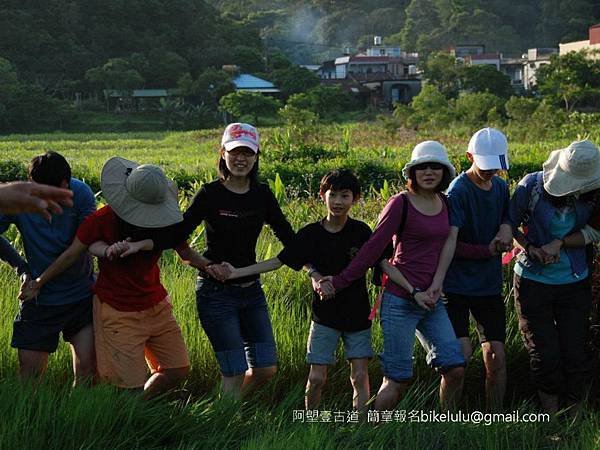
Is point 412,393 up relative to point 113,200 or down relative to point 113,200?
down

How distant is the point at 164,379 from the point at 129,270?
544 mm

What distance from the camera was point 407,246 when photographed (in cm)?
388

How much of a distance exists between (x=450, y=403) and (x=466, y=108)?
97.8 ft

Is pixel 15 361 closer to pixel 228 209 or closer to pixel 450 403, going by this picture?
pixel 228 209

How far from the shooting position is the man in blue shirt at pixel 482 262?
4.06 meters

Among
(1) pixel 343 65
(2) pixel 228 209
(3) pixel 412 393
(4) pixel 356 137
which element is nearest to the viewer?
(2) pixel 228 209

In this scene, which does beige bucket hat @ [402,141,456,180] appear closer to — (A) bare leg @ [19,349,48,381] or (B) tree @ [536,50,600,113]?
(A) bare leg @ [19,349,48,381]

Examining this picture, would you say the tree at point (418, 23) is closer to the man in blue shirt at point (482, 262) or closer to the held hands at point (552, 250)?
the man in blue shirt at point (482, 262)

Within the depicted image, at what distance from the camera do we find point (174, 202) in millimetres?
3893

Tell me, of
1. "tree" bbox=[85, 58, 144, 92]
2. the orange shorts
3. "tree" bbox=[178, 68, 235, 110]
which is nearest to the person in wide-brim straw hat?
the orange shorts

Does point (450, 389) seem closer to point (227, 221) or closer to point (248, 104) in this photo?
point (227, 221)

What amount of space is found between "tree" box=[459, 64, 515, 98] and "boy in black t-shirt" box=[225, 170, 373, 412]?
130 ft

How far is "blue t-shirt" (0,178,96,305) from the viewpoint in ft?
12.4

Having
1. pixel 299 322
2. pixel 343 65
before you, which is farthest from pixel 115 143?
pixel 343 65
